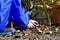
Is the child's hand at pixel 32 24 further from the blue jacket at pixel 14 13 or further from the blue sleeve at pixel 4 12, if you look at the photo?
the blue sleeve at pixel 4 12

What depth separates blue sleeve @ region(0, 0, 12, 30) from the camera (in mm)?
3846

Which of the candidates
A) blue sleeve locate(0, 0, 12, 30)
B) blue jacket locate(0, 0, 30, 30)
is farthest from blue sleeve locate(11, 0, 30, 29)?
blue sleeve locate(0, 0, 12, 30)

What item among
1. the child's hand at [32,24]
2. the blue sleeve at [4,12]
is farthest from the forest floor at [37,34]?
the blue sleeve at [4,12]

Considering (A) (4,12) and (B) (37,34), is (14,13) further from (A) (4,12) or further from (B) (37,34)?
(B) (37,34)

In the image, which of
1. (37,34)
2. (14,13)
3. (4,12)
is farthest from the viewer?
(14,13)

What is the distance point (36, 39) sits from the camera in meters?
3.50

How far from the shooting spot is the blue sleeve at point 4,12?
385 cm

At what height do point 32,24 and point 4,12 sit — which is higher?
point 4,12

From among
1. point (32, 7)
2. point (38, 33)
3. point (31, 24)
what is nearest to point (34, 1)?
point (32, 7)

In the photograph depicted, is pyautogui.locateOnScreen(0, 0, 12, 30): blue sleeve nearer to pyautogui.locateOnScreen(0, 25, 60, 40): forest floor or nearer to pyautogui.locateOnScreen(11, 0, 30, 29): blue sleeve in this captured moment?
pyautogui.locateOnScreen(11, 0, 30, 29): blue sleeve

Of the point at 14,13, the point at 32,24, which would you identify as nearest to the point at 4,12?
the point at 14,13

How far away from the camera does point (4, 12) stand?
389 centimetres

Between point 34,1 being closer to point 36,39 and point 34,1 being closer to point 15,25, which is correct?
point 15,25

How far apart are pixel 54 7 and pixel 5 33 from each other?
1.09 meters
